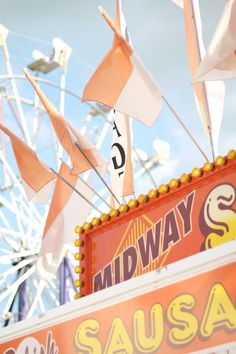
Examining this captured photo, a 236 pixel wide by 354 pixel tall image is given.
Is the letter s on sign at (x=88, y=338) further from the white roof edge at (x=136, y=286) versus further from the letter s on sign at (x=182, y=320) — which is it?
the letter s on sign at (x=182, y=320)

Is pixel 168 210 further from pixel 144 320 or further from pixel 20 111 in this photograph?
pixel 20 111

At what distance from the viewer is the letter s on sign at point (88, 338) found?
568 cm

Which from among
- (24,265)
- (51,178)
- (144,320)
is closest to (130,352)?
(144,320)

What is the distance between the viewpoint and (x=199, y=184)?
7836 millimetres

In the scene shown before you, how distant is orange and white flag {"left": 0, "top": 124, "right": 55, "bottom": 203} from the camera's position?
1263 cm

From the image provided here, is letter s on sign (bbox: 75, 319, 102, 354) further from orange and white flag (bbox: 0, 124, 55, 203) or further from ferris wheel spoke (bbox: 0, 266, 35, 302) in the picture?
ferris wheel spoke (bbox: 0, 266, 35, 302)

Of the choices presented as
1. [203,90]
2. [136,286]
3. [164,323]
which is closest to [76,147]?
[203,90]

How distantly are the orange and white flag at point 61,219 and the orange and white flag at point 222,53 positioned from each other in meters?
5.08

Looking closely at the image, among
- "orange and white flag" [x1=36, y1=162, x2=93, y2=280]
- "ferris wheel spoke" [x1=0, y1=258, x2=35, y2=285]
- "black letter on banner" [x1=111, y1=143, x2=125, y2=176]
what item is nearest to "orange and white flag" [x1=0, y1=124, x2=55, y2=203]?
"orange and white flag" [x1=36, y1=162, x2=93, y2=280]

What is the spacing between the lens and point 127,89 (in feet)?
36.2

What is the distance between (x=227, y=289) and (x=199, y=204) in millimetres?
2945

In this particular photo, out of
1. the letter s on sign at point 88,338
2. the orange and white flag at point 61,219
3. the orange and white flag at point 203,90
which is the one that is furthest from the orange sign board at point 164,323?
the orange and white flag at point 61,219

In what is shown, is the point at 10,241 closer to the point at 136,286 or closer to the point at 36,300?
the point at 36,300

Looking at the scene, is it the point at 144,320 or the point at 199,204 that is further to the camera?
the point at 199,204
